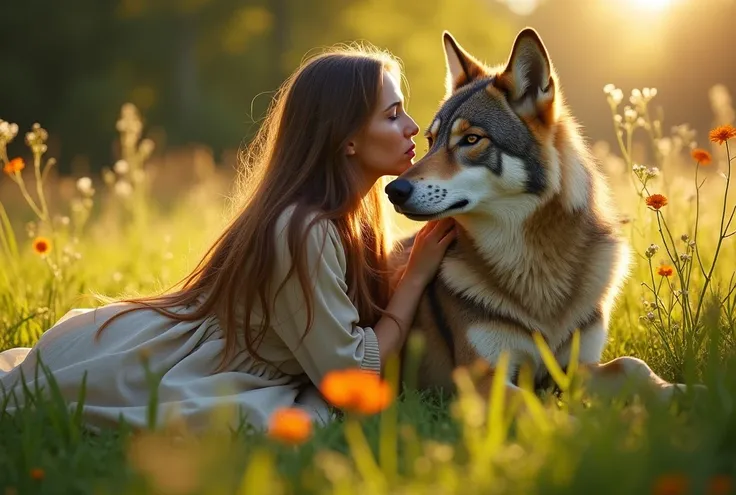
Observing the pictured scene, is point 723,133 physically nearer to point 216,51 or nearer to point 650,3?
point 650,3

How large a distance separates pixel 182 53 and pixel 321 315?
835 inches

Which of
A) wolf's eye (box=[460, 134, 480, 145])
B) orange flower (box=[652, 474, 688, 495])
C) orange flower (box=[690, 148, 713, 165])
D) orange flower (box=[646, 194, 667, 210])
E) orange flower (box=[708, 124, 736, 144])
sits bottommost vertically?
orange flower (box=[652, 474, 688, 495])

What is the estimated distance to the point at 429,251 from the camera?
11.4ft

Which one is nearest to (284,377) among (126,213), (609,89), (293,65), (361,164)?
(361,164)

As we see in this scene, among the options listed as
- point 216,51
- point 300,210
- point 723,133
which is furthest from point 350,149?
point 216,51

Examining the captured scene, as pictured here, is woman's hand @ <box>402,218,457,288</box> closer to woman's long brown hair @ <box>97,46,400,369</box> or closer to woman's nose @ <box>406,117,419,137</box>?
woman's long brown hair @ <box>97,46,400,369</box>

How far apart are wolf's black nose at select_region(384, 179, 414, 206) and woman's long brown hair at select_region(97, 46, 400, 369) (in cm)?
26

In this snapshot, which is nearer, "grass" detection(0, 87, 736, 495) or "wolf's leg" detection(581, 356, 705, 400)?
"grass" detection(0, 87, 736, 495)

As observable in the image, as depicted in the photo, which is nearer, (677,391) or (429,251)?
(677,391)

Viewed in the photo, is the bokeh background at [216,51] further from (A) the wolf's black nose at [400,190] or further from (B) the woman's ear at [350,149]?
(A) the wolf's black nose at [400,190]

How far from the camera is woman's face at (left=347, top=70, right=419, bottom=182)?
11.3 feet

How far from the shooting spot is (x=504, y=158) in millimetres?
3199

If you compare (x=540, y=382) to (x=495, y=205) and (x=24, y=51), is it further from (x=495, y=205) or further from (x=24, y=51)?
(x=24, y=51)

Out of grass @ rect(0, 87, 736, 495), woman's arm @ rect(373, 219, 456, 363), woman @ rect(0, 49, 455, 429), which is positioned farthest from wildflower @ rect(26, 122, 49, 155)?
woman's arm @ rect(373, 219, 456, 363)
